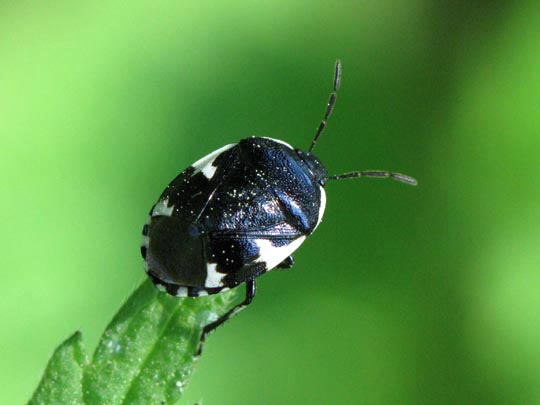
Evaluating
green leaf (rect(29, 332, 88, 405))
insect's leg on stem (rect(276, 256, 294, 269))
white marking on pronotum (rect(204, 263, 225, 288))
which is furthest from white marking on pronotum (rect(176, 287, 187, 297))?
insect's leg on stem (rect(276, 256, 294, 269))

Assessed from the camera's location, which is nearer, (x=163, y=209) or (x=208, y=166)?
(x=163, y=209)

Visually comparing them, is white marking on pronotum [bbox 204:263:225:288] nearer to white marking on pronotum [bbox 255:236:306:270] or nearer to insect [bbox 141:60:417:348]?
insect [bbox 141:60:417:348]

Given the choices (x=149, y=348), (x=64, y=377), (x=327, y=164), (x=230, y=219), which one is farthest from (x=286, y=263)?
(x=327, y=164)

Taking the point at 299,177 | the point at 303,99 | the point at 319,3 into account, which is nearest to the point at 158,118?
the point at 303,99

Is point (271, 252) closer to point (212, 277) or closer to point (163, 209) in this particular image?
point (212, 277)

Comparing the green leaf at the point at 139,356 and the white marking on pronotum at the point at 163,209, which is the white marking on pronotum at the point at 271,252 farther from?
the white marking on pronotum at the point at 163,209

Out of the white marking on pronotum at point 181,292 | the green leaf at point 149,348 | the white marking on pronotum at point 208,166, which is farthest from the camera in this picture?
the white marking on pronotum at point 208,166

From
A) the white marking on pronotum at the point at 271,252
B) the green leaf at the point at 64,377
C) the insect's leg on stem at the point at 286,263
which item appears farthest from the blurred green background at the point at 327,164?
the green leaf at the point at 64,377
